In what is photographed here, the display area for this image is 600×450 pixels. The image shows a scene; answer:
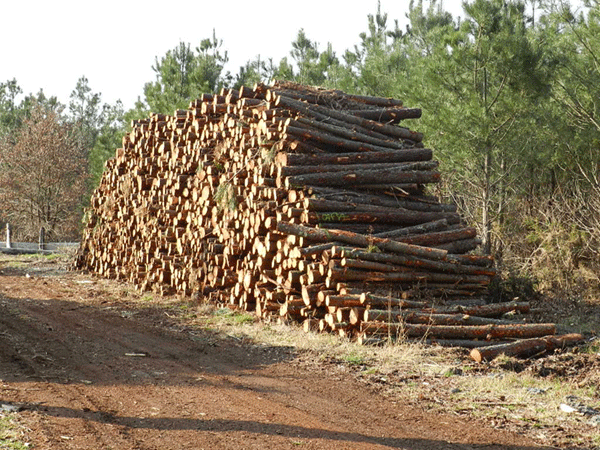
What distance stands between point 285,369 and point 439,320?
256cm

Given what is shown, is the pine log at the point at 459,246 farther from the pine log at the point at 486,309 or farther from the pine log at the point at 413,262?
the pine log at the point at 486,309

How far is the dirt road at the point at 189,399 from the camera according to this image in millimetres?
5762

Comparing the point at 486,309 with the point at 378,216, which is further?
the point at 378,216

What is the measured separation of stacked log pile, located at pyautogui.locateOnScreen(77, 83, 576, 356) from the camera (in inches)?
405

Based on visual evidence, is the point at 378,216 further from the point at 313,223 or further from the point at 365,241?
the point at 313,223

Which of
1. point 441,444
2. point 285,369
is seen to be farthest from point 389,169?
point 441,444

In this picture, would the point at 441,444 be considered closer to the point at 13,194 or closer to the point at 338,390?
the point at 338,390

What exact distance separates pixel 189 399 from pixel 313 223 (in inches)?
193

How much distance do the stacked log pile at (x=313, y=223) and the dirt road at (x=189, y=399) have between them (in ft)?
5.34

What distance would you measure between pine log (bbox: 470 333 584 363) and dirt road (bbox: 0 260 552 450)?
2009 millimetres

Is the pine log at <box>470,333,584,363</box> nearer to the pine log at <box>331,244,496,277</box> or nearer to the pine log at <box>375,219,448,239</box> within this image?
the pine log at <box>331,244,496,277</box>

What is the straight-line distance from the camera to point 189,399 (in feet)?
22.7

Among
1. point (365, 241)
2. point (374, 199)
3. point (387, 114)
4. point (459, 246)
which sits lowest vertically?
point (459, 246)

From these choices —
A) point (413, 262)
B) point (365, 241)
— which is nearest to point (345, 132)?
point (365, 241)
